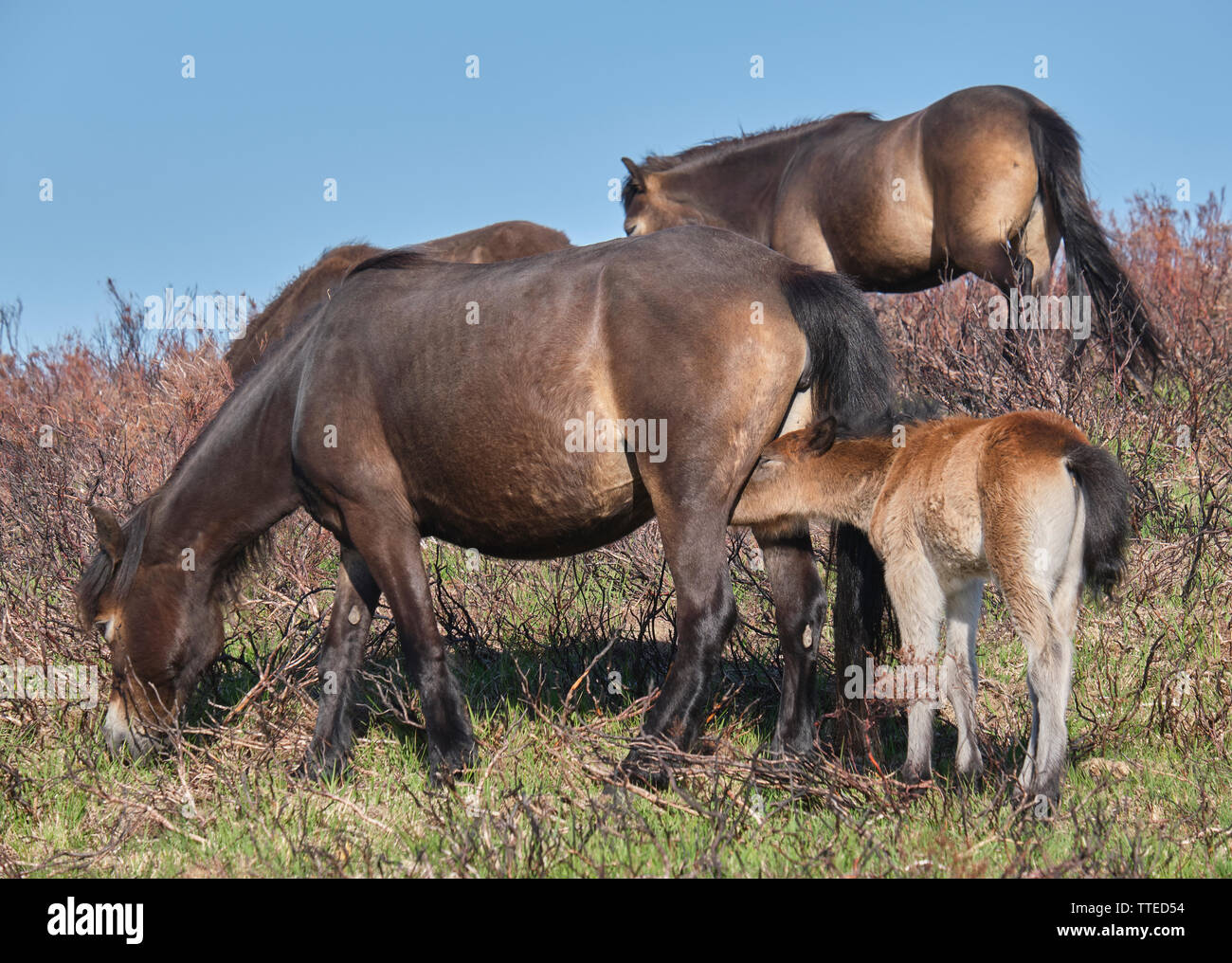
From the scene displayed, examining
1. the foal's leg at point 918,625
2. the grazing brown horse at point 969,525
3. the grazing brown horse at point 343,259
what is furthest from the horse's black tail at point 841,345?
the grazing brown horse at point 343,259

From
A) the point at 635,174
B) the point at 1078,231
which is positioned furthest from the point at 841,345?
the point at 635,174

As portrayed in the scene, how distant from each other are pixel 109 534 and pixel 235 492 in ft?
1.96

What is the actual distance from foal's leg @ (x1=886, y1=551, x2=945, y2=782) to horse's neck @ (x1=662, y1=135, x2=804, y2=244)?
5871 millimetres

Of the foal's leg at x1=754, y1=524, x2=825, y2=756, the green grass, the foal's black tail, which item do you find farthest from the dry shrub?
the foal's black tail

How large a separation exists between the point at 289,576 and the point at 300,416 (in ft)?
8.00

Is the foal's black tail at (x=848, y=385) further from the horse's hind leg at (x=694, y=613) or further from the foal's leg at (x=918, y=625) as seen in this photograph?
the horse's hind leg at (x=694, y=613)

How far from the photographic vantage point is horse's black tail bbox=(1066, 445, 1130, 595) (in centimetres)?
396

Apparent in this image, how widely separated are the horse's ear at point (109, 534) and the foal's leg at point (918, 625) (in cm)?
346

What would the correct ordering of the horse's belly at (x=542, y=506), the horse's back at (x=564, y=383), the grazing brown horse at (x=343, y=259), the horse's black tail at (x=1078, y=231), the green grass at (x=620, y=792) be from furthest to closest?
the grazing brown horse at (x=343, y=259)
the horse's black tail at (x=1078, y=231)
the horse's belly at (x=542, y=506)
the horse's back at (x=564, y=383)
the green grass at (x=620, y=792)

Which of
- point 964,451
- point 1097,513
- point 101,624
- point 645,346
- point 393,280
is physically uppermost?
point 393,280

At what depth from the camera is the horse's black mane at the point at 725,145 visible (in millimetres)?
9789

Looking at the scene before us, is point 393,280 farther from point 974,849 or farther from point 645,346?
point 974,849

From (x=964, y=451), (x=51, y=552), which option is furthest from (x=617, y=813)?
(x=51, y=552)
